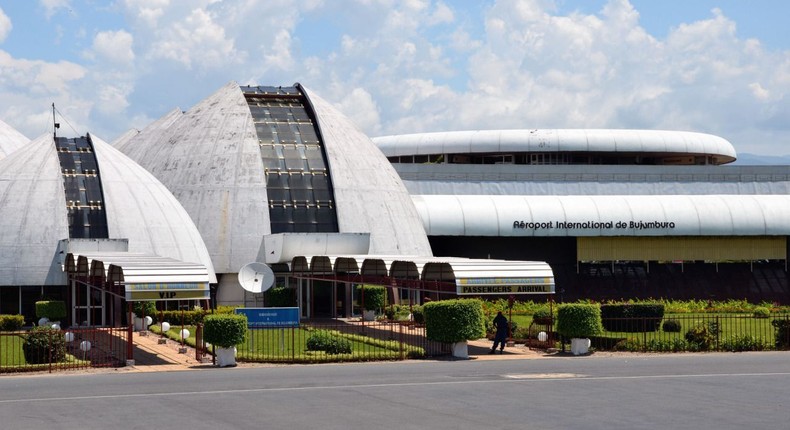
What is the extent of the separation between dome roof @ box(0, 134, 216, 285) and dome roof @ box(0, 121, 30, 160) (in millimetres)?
15020

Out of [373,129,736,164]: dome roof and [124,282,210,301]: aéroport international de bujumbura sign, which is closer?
[124,282,210,301]: aéroport international de bujumbura sign

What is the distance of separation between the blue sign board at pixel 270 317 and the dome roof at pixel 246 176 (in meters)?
18.0

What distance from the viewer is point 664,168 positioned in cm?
7569

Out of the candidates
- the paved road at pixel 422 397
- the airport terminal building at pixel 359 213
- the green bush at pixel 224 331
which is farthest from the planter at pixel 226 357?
the airport terminal building at pixel 359 213

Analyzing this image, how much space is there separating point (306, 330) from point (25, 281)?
1145 cm

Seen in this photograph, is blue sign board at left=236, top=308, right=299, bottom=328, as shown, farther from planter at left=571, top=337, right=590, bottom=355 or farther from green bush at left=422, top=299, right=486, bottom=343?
planter at left=571, top=337, right=590, bottom=355

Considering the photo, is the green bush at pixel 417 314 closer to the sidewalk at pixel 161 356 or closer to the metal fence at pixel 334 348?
the metal fence at pixel 334 348

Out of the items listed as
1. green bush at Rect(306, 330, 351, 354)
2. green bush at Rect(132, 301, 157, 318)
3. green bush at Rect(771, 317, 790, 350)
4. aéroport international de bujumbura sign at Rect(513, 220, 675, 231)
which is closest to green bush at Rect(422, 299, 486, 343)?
green bush at Rect(306, 330, 351, 354)

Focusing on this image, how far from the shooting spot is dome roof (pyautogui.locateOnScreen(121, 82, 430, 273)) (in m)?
55.9

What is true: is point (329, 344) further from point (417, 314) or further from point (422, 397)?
point (417, 314)

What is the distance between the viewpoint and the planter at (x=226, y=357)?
1342 inches

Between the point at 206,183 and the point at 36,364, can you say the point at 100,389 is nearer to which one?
the point at 36,364

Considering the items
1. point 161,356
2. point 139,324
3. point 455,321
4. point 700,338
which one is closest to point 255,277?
point 139,324

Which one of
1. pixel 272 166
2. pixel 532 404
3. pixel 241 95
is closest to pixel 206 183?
pixel 272 166
